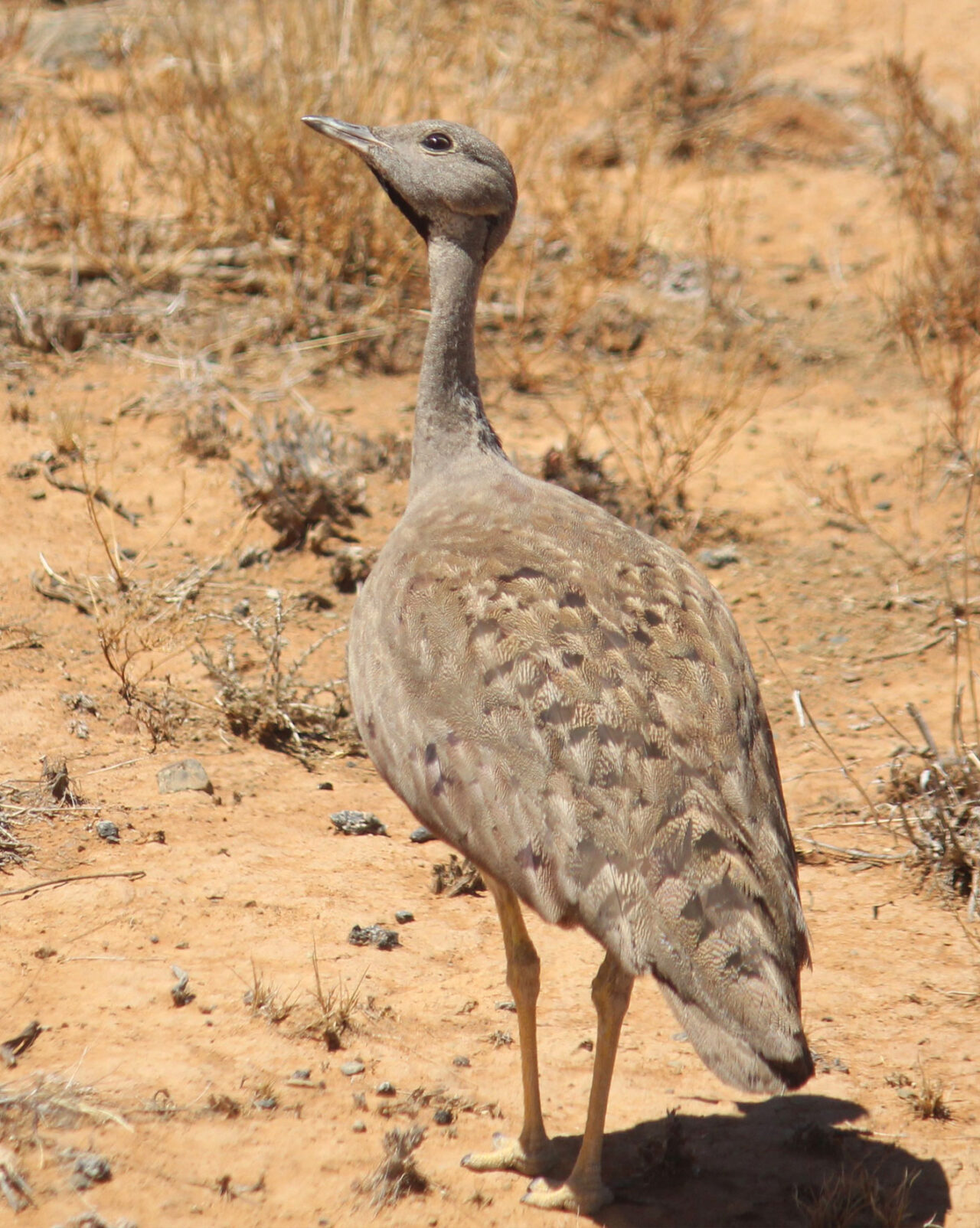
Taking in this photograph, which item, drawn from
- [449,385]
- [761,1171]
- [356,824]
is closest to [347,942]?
[356,824]

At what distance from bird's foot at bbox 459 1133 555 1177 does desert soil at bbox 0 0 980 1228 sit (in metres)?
0.04

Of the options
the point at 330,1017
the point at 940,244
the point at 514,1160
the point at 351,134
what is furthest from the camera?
the point at 940,244

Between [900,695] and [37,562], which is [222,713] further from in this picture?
[900,695]

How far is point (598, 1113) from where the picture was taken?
310cm

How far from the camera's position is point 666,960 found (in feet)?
8.67

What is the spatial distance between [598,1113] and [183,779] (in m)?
1.90

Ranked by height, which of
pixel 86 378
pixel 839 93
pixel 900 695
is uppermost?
pixel 839 93

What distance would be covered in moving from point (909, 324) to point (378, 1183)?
5.85m

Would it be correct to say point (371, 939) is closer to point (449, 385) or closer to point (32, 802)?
point (32, 802)

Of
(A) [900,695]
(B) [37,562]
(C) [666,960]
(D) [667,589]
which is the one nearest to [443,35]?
(B) [37,562]

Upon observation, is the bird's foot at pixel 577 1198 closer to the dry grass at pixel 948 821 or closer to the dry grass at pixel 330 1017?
the dry grass at pixel 330 1017

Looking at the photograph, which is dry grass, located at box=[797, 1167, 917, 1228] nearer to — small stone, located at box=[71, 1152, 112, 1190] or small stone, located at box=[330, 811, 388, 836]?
small stone, located at box=[71, 1152, 112, 1190]

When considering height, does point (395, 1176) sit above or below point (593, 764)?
below

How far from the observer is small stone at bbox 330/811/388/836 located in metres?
4.37
